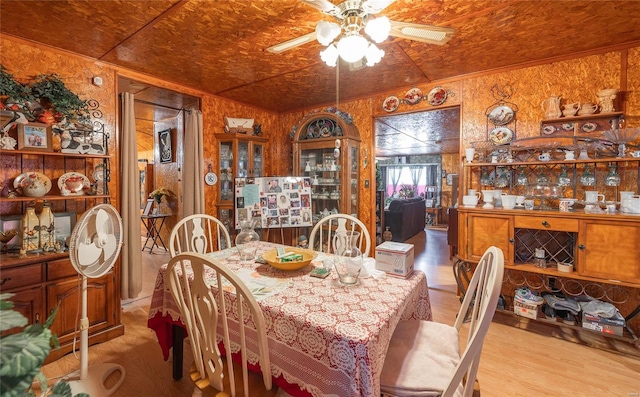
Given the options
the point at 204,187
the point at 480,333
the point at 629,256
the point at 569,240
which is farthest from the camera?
the point at 204,187

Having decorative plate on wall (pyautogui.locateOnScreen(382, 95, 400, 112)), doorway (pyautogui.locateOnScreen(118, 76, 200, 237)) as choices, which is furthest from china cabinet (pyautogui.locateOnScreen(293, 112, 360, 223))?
doorway (pyautogui.locateOnScreen(118, 76, 200, 237))

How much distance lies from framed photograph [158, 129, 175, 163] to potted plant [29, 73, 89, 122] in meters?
2.24

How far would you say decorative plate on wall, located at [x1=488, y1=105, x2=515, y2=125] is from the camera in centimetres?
281

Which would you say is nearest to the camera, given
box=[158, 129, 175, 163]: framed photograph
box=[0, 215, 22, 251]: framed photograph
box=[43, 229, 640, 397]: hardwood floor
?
box=[43, 229, 640, 397]: hardwood floor

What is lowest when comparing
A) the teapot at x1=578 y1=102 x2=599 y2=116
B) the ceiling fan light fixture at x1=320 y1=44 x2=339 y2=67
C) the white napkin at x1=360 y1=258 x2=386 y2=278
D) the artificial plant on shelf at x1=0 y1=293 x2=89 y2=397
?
the white napkin at x1=360 y1=258 x2=386 y2=278

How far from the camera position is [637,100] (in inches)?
91.7

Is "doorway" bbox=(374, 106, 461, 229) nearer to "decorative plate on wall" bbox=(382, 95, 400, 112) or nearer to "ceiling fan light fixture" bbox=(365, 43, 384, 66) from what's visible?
"decorative plate on wall" bbox=(382, 95, 400, 112)

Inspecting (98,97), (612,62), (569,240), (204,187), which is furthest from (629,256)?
(98,97)

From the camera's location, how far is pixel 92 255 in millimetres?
1702

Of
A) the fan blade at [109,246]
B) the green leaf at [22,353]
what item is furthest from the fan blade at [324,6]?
the fan blade at [109,246]

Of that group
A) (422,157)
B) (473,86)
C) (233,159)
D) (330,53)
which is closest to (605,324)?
(473,86)

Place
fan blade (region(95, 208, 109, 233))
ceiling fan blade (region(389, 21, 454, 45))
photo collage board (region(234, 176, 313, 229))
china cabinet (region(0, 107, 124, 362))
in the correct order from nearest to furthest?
ceiling fan blade (region(389, 21, 454, 45)), fan blade (region(95, 208, 109, 233)), china cabinet (region(0, 107, 124, 362)), photo collage board (region(234, 176, 313, 229))

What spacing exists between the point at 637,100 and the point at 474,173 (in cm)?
131

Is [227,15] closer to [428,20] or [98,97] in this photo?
[428,20]
